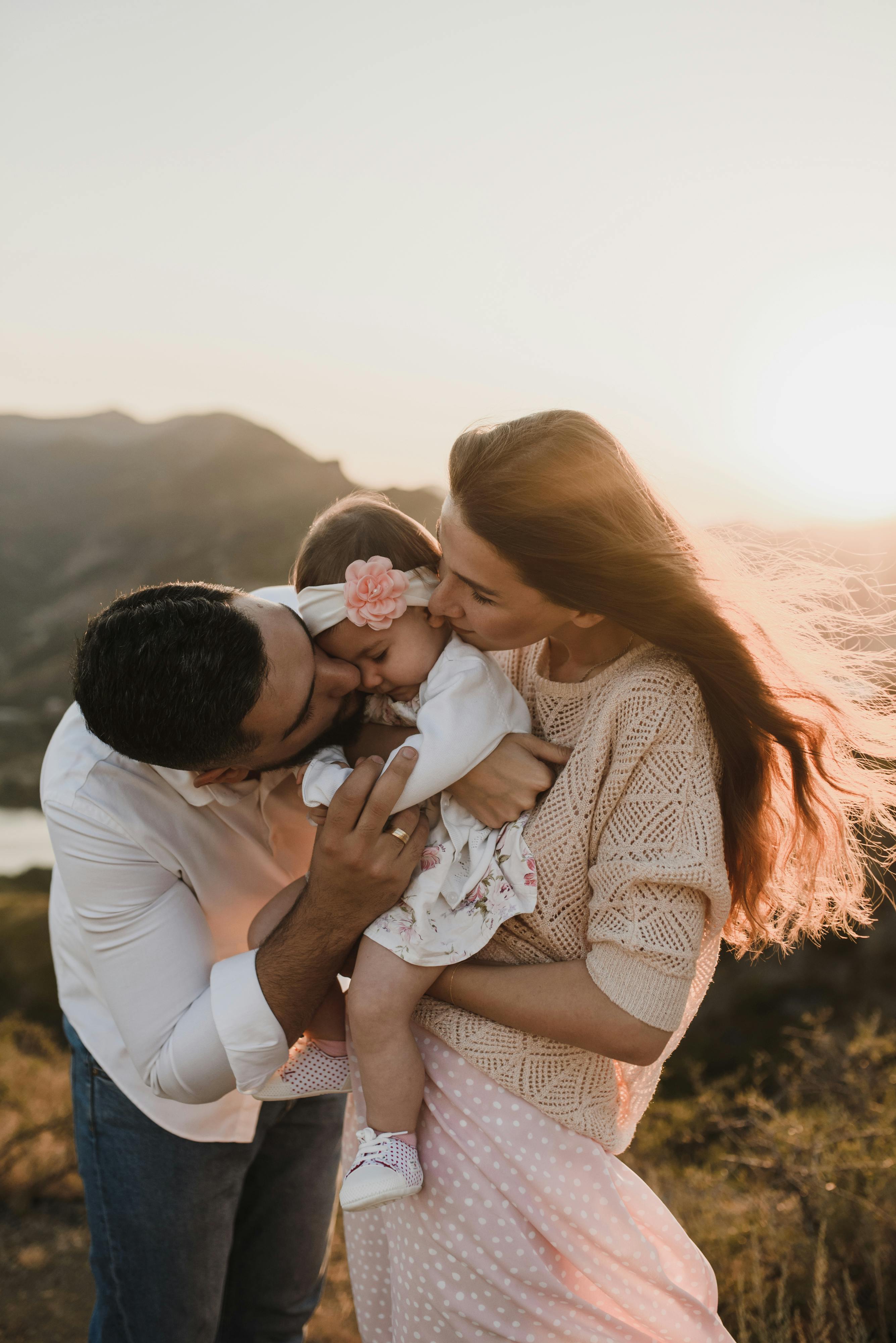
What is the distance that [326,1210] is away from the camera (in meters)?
2.46

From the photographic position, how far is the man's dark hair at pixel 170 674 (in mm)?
1675

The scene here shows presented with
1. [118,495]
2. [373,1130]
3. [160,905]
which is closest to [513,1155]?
[373,1130]

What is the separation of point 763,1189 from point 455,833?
2.69m

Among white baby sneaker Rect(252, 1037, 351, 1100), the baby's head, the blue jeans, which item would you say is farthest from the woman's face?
the blue jeans

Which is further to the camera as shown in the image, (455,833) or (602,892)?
(455,833)

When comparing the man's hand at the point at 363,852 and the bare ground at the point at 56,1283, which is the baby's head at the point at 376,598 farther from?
the bare ground at the point at 56,1283

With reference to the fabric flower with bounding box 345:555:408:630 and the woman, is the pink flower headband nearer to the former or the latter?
the fabric flower with bounding box 345:555:408:630

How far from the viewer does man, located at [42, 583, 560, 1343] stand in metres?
1.72

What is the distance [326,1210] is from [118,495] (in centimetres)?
1896

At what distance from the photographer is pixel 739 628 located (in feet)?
5.52

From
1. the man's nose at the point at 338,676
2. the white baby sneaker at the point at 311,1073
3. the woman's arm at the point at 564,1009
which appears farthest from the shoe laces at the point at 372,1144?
the man's nose at the point at 338,676

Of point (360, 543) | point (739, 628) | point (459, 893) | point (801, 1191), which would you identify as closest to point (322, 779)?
point (459, 893)

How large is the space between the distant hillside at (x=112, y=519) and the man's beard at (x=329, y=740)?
34.8 ft

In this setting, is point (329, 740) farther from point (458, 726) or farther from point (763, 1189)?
point (763, 1189)
